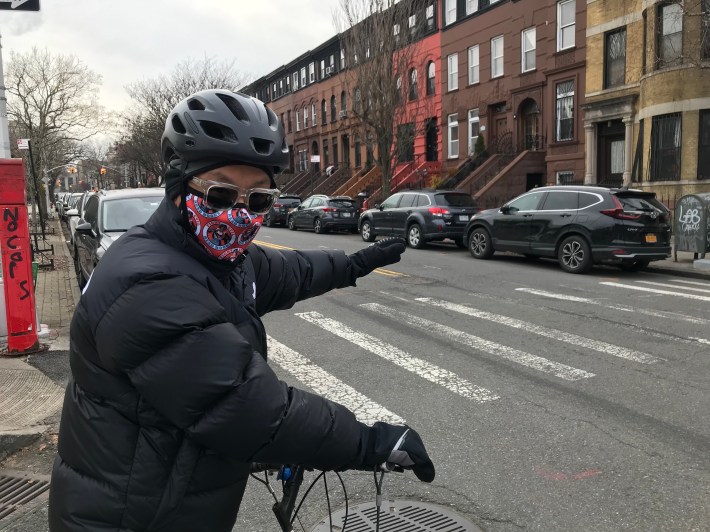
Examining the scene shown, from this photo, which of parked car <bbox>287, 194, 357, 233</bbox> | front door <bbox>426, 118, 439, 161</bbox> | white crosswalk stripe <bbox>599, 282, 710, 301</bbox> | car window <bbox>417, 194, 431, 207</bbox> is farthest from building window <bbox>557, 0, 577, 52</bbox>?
white crosswalk stripe <bbox>599, 282, 710, 301</bbox>

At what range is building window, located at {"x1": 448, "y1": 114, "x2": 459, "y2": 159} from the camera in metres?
29.7

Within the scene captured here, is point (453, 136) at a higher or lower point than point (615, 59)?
lower

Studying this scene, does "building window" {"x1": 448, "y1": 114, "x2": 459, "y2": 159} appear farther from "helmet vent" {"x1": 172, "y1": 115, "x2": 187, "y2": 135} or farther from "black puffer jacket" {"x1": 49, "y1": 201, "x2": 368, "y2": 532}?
"black puffer jacket" {"x1": 49, "y1": 201, "x2": 368, "y2": 532}

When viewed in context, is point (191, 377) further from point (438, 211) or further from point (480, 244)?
point (438, 211)

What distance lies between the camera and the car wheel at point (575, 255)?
39.4 feet

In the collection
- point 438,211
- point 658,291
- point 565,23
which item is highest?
point 565,23

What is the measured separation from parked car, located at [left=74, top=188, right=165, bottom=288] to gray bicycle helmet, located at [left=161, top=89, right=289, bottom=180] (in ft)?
23.6

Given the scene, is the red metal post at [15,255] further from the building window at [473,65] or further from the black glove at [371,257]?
the building window at [473,65]

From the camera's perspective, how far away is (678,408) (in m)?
4.78

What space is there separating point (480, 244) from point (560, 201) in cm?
241

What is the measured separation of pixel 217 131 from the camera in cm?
173

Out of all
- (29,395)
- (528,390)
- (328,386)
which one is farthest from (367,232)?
(29,395)

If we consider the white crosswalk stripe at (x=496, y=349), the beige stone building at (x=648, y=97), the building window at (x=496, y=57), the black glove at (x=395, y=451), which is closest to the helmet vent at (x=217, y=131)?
the black glove at (x=395, y=451)

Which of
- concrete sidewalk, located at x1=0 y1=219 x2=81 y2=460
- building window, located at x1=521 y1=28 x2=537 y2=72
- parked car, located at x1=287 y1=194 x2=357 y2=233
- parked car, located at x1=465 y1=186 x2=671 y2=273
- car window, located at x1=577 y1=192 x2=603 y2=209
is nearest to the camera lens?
concrete sidewalk, located at x1=0 y1=219 x2=81 y2=460
